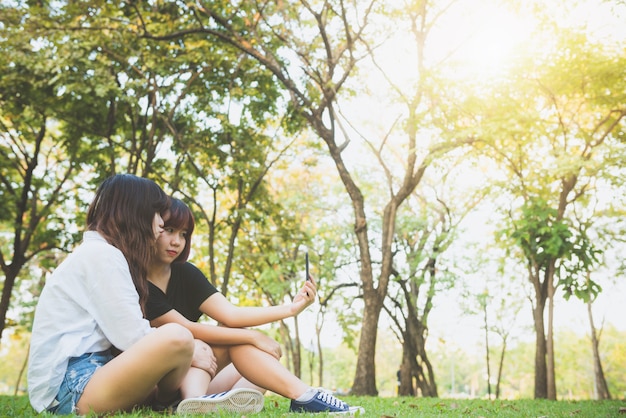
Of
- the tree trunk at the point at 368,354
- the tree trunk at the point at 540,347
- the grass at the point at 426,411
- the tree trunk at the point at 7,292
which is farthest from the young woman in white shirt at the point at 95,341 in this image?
the tree trunk at the point at 7,292

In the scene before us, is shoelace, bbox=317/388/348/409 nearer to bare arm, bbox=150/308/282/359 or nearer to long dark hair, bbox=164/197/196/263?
bare arm, bbox=150/308/282/359

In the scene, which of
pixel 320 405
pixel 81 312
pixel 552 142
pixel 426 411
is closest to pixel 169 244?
pixel 81 312

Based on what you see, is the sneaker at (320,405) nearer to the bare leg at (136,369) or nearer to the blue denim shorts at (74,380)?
the bare leg at (136,369)

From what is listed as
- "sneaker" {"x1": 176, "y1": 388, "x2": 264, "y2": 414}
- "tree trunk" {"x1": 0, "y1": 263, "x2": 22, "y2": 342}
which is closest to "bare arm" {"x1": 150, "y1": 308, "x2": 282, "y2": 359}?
"sneaker" {"x1": 176, "y1": 388, "x2": 264, "y2": 414}

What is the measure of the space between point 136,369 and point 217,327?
903 millimetres

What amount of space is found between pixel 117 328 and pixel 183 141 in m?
10.2

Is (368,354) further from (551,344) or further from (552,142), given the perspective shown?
(552,142)

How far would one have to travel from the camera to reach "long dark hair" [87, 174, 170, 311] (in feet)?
9.98

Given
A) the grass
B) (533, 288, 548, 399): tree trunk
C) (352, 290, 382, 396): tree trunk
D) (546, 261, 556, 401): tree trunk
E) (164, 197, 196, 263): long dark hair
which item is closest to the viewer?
the grass

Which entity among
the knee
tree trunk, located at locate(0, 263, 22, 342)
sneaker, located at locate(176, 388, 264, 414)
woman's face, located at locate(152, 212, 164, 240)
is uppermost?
tree trunk, located at locate(0, 263, 22, 342)

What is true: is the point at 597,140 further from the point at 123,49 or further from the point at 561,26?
the point at 123,49

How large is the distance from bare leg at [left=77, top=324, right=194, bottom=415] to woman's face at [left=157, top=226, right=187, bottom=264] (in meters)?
0.84

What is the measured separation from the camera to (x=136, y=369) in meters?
2.81

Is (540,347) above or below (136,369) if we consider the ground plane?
above
